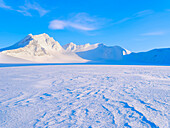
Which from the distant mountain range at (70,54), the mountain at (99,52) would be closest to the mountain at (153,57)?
the distant mountain range at (70,54)

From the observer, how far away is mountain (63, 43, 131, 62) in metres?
57.6

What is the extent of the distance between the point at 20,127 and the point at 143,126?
202cm

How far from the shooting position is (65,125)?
1893 millimetres

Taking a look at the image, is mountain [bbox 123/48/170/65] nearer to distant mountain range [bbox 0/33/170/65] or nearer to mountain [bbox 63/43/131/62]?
distant mountain range [bbox 0/33/170/65]

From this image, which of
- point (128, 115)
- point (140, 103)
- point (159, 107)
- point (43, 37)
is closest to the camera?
point (128, 115)

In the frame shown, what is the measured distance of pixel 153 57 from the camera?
44.1 m

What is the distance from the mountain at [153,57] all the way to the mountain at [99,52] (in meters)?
5.58

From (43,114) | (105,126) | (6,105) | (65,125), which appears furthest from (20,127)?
(105,126)

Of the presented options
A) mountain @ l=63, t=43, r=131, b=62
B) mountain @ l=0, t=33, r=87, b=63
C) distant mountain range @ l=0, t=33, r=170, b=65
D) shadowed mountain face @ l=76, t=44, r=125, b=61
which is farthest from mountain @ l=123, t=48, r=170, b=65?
mountain @ l=0, t=33, r=87, b=63

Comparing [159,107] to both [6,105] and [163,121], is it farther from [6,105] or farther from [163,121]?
[6,105]

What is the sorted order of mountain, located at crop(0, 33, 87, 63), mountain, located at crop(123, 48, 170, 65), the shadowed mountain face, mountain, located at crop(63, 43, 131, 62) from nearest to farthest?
mountain, located at crop(123, 48, 170, 65)
mountain, located at crop(0, 33, 87, 63)
mountain, located at crop(63, 43, 131, 62)
the shadowed mountain face

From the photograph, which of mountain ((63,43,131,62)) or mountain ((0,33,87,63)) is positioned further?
mountain ((63,43,131,62))

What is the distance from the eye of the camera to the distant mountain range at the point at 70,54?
39.9 metres

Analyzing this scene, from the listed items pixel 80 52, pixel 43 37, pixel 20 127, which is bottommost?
pixel 20 127
